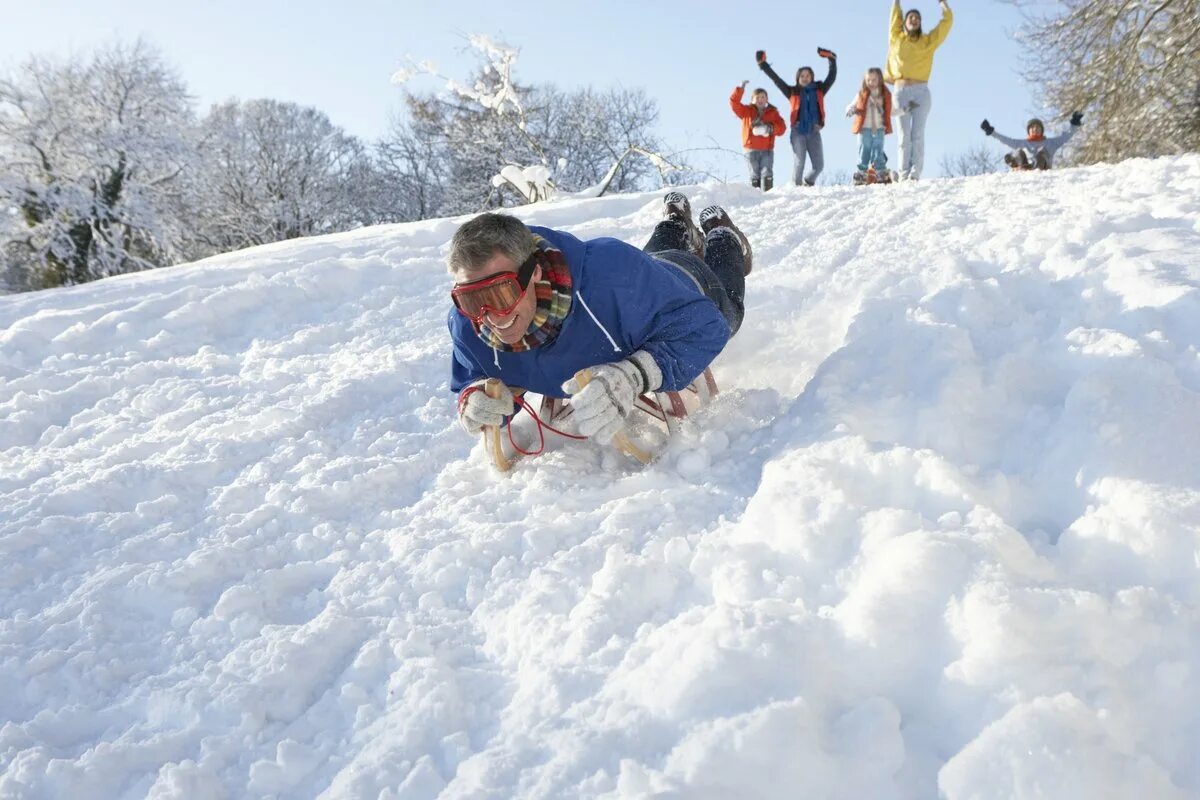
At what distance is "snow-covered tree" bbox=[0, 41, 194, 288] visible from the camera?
663 inches

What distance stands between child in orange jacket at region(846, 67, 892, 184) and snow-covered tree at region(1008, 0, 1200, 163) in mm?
3256

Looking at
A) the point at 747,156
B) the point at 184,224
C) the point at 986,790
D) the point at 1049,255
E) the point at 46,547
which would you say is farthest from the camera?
the point at 184,224

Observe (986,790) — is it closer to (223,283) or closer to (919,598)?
(919,598)

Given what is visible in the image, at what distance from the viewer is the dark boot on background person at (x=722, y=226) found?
11.2 ft

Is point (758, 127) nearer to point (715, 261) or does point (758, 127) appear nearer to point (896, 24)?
point (896, 24)

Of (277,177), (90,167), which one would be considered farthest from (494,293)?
(277,177)

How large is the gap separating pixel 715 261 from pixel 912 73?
→ 16.3 ft

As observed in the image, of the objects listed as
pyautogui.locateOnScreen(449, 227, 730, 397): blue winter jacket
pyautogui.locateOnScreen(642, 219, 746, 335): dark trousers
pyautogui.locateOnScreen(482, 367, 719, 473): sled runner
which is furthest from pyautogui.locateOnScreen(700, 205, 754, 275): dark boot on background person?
pyautogui.locateOnScreen(449, 227, 730, 397): blue winter jacket

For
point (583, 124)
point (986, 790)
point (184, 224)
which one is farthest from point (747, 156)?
point (583, 124)

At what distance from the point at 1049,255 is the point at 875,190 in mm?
2934

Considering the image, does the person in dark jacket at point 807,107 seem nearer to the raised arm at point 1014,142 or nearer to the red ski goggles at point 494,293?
the raised arm at point 1014,142

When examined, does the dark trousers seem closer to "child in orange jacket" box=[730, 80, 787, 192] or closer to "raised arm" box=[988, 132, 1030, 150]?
"child in orange jacket" box=[730, 80, 787, 192]

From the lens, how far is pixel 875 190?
575 cm

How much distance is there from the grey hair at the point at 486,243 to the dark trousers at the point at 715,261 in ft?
2.46
